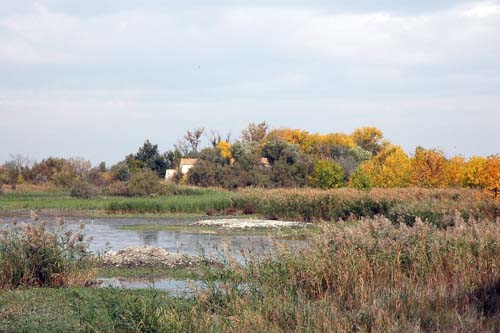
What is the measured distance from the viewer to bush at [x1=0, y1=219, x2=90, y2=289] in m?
15.1

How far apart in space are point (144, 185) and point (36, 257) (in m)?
53.6

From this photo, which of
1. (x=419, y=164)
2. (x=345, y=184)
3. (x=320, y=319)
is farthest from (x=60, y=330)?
(x=345, y=184)

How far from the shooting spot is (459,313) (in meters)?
10.9

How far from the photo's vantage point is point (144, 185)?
6881 centimetres

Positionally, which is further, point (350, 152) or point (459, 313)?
point (350, 152)

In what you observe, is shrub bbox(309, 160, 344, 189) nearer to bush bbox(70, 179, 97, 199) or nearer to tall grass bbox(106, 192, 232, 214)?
tall grass bbox(106, 192, 232, 214)

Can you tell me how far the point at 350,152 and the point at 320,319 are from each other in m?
92.1

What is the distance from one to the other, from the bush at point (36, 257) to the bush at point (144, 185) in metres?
53.1

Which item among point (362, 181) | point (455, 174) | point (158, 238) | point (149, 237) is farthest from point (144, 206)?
point (455, 174)

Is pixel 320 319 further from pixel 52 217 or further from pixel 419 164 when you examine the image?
pixel 419 164

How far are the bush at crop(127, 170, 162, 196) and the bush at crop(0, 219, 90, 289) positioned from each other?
53122 mm

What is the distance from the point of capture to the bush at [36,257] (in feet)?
49.7

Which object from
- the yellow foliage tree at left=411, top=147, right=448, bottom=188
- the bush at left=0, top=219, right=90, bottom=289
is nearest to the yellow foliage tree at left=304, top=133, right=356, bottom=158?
the yellow foliage tree at left=411, top=147, right=448, bottom=188

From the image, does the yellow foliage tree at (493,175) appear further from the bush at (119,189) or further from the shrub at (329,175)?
the bush at (119,189)
